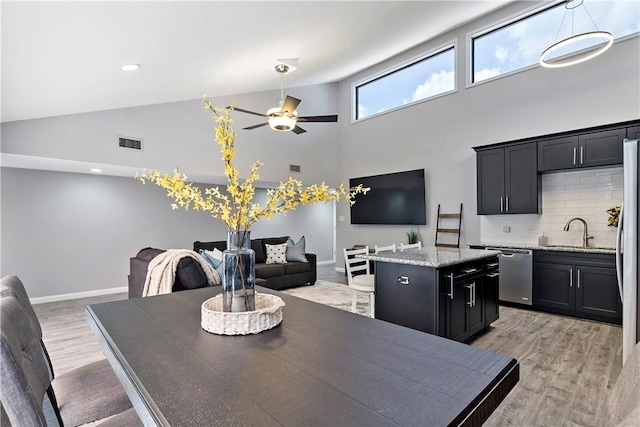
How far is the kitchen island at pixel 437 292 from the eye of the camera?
2822 mm

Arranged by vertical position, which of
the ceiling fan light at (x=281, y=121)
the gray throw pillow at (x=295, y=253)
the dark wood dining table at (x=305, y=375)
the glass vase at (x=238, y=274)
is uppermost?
the ceiling fan light at (x=281, y=121)

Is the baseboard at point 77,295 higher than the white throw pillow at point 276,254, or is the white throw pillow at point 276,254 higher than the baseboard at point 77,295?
the white throw pillow at point 276,254

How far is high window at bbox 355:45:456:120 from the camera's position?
19.8ft

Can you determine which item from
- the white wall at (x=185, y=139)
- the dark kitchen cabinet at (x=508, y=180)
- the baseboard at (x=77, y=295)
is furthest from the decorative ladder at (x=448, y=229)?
the baseboard at (x=77, y=295)

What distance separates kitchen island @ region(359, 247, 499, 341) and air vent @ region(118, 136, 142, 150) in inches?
157

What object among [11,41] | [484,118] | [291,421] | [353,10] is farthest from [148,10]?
[484,118]

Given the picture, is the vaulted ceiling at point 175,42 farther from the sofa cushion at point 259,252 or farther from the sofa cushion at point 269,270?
the sofa cushion at point 269,270

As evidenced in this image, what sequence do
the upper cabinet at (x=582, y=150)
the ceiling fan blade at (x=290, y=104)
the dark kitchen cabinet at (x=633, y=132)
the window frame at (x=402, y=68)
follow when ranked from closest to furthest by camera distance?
the dark kitchen cabinet at (x=633, y=132) → the upper cabinet at (x=582, y=150) → the ceiling fan blade at (x=290, y=104) → the window frame at (x=402, y=68)

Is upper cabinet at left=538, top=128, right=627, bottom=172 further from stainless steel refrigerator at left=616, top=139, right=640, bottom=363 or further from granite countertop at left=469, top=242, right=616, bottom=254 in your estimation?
stainless steel refrigerator at left=616, top=139, right=640, bottom=363

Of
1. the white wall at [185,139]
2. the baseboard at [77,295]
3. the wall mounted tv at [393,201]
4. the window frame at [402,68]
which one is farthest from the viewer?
the wall mounted tv at [393,201]

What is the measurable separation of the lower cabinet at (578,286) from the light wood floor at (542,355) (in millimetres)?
135

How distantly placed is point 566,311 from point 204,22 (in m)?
5.17

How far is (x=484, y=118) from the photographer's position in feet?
17.8

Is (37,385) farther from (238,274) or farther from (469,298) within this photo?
(469,298)
